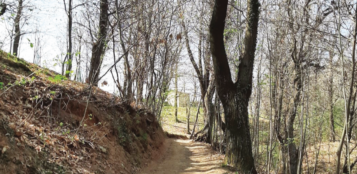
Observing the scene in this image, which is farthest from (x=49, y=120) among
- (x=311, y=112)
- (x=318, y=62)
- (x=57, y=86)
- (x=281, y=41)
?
(x=311, y=112)

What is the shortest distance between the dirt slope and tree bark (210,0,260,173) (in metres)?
2.81

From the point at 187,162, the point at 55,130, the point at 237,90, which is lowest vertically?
the point at 187,162

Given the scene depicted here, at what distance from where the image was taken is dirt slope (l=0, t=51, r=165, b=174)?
11.3ft

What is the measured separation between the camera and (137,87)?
1062 centimetres

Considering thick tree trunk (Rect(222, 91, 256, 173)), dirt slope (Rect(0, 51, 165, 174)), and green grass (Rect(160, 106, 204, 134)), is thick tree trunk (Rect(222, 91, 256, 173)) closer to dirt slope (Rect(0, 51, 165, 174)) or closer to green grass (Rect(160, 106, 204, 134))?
dirt slope (Rect(0, 51, 165, 174))

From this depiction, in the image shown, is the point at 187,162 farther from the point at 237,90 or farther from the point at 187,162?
the point at 237,90

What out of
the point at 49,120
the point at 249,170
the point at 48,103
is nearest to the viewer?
the point at 49,120

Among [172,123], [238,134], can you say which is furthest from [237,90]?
[172,123]

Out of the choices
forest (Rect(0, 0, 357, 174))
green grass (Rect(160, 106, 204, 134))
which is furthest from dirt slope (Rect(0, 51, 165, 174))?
green grass (Rect(160, 106, 204, 134))

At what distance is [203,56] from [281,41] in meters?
4.73

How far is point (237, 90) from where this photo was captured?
6586 millimetres

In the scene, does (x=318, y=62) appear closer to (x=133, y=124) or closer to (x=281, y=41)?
(x=281, y=41)

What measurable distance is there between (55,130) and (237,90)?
4.42 m

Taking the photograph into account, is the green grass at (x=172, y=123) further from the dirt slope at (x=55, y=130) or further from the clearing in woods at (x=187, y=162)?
the dirt slope at (x=55, y=130)
